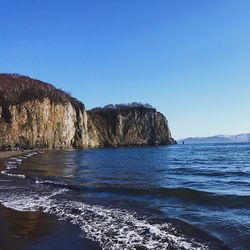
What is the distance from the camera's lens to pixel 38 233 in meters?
13.6

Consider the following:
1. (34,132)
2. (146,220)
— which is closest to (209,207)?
(146,220)

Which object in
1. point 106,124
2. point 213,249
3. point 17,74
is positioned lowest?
point 213,249

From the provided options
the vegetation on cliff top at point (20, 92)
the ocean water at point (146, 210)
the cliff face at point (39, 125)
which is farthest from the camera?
the vegetation on cliff top at point (20, 92)

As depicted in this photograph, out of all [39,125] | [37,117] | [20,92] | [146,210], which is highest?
[20,92]

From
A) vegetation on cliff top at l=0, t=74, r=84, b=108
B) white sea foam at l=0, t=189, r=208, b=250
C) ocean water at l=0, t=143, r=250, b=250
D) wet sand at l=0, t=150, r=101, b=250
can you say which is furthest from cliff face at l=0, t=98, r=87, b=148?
wet sand at l=0, t=150, r=101, b=250

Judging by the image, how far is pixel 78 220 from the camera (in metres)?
16.0

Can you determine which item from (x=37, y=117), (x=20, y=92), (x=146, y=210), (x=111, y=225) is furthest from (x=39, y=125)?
(x=111, y=225)

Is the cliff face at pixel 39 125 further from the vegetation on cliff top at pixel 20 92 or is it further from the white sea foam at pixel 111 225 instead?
the white sea foam at pixel 111 225

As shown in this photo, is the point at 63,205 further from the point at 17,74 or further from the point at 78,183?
the point at 17,74

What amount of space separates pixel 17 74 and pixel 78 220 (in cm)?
15999

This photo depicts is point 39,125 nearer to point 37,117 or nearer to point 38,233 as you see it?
point 37,117

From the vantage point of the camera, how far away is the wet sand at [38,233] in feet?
39.3

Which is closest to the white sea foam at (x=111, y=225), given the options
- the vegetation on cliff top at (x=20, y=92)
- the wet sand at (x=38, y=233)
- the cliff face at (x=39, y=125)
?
the wet sand at (x=38, y=233)

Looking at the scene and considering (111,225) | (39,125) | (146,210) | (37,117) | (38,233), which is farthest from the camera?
(39,125)
